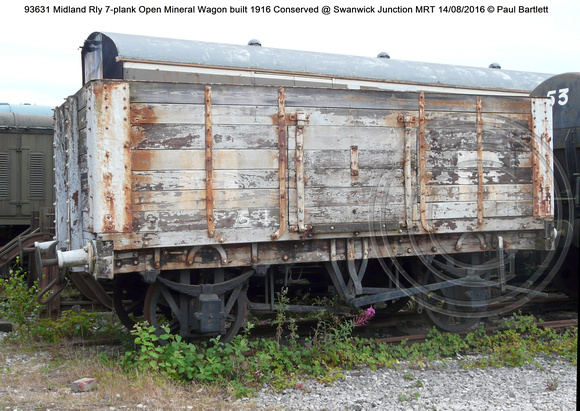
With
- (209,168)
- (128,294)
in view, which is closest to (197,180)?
(209,168)

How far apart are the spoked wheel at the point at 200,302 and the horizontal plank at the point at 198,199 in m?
0.73

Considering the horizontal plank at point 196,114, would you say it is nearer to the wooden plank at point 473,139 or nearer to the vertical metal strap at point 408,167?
the vertical metal strap at point 408,167

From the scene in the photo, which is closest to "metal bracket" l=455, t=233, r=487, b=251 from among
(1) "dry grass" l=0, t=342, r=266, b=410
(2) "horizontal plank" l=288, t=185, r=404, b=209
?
(2) "horizontal plank" l=288, t=185, r=404, b=209

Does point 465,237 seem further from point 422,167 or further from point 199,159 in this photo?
point 199,159

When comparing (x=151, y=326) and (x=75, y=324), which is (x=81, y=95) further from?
(x=75, y=324)

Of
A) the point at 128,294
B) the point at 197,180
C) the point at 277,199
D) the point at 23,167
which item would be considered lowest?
the point at 128,294

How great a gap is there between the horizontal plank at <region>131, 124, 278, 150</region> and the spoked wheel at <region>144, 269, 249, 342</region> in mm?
1248

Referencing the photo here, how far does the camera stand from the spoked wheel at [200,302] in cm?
523

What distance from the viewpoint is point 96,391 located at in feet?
15.5

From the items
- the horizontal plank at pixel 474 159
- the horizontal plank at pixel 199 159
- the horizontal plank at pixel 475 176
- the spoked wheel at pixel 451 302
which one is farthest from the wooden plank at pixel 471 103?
the horizontal plank at pixel 199 159

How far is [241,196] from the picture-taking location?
5.26 meters

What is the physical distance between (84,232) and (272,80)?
3199 millimetres

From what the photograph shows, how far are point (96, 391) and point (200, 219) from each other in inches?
66.9

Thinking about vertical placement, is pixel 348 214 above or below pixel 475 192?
below
